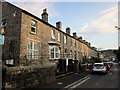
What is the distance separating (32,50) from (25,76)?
37.7ft

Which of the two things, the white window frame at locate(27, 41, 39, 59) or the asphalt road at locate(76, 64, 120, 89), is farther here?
the white window frame at locate(27, 41, 39, 59)

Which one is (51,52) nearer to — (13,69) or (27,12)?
(27,12)

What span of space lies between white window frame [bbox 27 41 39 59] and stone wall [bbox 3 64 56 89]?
559 cm

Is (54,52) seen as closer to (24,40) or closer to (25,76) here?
(24,40)

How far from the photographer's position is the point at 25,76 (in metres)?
15.9

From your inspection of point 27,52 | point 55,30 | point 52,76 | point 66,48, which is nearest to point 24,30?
point 27,52

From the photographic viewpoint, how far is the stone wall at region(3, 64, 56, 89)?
1353 cm

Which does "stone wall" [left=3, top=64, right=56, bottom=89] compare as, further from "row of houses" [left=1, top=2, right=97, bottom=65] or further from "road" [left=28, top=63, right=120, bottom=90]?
"row of houses" [left=1, top=2, right=97, bottom=65]

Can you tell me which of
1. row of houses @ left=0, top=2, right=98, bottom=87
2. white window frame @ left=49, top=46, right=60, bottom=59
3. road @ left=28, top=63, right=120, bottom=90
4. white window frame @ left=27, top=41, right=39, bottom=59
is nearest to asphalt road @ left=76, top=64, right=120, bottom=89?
road @ left=28, top=63, right=120, bottom=90

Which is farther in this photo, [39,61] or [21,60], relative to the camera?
[39,61]

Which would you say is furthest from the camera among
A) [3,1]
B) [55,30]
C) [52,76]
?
[55,30]

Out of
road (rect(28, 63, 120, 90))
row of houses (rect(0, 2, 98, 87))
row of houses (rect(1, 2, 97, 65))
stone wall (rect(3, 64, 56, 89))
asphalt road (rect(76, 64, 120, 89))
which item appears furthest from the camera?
row of houses (rect(1, 2, 97, 65))

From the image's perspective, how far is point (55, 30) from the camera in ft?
118

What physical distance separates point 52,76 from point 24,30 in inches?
269
